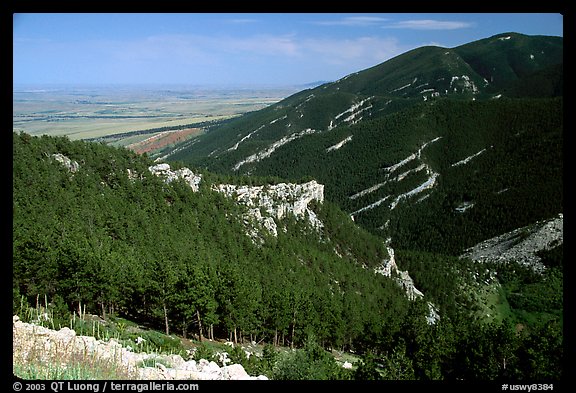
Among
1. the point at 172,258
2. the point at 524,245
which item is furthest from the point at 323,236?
the point at 524,245

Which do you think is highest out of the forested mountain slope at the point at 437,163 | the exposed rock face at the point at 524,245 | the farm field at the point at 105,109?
the farm field at the point at 105,109

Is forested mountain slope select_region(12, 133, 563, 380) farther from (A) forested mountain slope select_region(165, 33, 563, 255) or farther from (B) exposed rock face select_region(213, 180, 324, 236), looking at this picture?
(A) forested mountain slope select_region(165, 33, 563, 255)

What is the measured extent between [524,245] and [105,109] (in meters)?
70.4

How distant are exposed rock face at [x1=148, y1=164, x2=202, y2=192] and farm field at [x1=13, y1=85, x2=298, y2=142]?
695cm

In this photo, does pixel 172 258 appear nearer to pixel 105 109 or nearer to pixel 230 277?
pixel 230 277

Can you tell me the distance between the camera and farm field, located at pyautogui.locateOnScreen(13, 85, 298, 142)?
10.7m

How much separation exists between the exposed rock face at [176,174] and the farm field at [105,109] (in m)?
6.95

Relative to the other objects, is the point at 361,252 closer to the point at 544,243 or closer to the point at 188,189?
the point at 188,189

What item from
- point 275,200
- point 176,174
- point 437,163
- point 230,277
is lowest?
point 437,163

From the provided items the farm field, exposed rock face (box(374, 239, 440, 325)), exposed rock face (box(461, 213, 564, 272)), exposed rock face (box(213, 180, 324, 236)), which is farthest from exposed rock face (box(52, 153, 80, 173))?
exposed rock face (box(461, 213, 564, 272))

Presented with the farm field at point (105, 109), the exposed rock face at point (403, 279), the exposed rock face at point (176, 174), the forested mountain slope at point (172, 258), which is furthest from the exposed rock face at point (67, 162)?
the exposed rock face at point (403, 279)

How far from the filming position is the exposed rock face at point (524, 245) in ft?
218

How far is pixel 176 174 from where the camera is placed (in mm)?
40250

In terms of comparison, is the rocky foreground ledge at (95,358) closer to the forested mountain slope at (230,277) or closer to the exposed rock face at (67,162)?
the forested mountain slope at (230,277)
